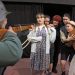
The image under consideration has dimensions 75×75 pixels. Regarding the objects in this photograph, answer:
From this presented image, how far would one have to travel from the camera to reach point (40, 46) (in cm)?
768

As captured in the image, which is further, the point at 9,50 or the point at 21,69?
the point at 21,69

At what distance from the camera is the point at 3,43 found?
214 centimetres

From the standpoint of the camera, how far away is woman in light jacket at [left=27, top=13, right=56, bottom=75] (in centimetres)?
759

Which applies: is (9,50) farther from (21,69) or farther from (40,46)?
(21,69)

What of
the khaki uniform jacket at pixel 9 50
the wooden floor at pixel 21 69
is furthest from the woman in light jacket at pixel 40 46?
the khaki uniform jacket at pixel 9 50

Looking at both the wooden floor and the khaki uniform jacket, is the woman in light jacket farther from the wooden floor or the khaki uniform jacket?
the khaki uniform jacket

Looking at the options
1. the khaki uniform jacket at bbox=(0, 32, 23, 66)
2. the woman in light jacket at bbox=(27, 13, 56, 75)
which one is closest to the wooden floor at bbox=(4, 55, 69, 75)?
the woman in light jacket at bbox=(27, 13, 56, 75)

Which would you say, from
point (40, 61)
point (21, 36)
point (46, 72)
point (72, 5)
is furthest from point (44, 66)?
point (72, 5)

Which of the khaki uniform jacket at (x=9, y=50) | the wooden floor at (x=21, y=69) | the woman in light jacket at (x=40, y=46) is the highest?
the khaki uniform jacket at (x=9, y=50)

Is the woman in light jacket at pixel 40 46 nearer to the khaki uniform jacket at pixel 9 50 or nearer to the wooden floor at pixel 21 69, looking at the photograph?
the wooden floor at pixel 21 69

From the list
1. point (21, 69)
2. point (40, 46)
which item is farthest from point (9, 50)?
point (21, 69)

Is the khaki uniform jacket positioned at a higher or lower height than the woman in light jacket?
higher

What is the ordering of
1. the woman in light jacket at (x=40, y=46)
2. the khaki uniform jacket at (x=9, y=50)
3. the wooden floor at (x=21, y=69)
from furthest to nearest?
the wooden floor at (x=21, y=69) < the woman in light jacket at (x=40, y=46) < the khaki uniform jacket at (x=9, y=50)

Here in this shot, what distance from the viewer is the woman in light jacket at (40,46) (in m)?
7.59
